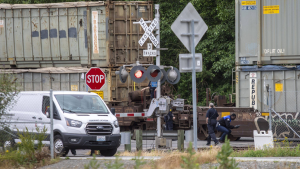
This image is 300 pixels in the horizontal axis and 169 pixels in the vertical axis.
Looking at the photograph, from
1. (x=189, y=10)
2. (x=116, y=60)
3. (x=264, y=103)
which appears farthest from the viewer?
(x=116, y=60)

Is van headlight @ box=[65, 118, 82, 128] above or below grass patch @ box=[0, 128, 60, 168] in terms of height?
above

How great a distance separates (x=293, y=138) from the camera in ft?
52.3

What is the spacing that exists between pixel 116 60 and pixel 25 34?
4.19 m

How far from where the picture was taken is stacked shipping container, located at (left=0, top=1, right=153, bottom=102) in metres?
19.5

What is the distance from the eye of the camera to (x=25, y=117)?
1337 centimetres

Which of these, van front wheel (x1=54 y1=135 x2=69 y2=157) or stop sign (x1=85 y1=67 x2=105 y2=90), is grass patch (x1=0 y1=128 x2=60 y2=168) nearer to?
van front wheel (x1=54 y1=135 x2=69 y2=157)

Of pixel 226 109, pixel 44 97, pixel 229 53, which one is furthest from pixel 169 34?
pixel 44 97

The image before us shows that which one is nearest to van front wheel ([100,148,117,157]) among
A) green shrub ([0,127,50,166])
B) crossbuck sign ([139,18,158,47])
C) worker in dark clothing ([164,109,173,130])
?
green shrub ([0,127,50,166])

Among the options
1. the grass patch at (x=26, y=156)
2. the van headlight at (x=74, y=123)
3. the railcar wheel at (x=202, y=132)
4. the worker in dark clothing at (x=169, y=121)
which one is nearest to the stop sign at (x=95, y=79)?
the worker in dark clothing at (x=169, y=121)

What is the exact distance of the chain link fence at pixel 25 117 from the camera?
11773 millimetres

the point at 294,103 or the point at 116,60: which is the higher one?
the point at 116,60

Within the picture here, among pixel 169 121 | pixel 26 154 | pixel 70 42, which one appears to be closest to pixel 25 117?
pixel 26 154

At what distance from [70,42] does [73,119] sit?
820 cm

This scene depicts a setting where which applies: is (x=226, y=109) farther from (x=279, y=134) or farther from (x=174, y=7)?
(x=174, y=7)
